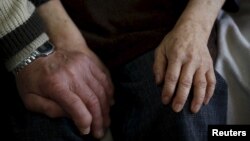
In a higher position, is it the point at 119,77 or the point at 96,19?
the point at 96,19

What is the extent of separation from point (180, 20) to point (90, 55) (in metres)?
0.21

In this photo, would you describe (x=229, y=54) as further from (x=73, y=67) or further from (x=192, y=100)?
(x=73, y=67)

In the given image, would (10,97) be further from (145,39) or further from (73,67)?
(145,39)

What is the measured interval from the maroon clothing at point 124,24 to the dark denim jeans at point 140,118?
37 millimetres

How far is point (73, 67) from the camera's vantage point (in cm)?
79

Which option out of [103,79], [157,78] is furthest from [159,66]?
[103,79]

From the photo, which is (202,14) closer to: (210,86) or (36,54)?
(210,86)

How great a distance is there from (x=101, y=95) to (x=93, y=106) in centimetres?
4

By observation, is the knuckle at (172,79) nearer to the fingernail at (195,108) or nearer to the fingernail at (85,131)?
the fingernail at (195,108)

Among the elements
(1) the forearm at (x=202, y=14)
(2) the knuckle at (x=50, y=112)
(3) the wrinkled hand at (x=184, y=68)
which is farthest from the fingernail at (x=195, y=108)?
(2) the knuckle at (x=50, y=112)

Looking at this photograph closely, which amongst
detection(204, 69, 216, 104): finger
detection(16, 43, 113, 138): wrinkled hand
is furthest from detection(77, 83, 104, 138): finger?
detection(204, 69, 216, 104): finger

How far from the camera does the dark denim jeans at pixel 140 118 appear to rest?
0.74m

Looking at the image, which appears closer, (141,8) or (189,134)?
(189,134)

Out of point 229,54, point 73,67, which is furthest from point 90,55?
point 229,54
